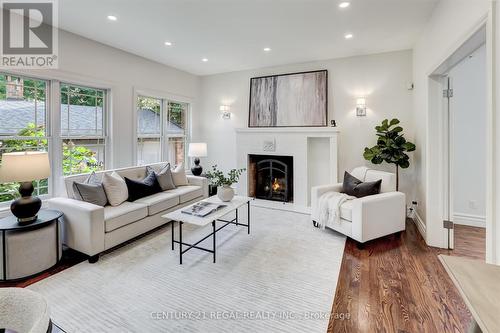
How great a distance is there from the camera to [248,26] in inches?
139

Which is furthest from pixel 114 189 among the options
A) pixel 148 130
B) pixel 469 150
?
pixel 469 150

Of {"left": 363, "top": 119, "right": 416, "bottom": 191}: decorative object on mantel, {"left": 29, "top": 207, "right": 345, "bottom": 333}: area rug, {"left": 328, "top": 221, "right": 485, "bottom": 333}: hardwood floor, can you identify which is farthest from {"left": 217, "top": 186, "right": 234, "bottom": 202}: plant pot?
{"left": 363, "top": 119, "right": 416, "bottom": 191}: decorative object on mantel

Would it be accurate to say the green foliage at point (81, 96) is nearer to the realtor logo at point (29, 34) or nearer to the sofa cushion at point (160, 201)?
the realtor logo at point (29, 34)

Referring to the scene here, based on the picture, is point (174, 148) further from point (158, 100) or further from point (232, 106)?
point (232, 106)

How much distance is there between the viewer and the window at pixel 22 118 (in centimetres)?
320

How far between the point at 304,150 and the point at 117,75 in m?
3.62

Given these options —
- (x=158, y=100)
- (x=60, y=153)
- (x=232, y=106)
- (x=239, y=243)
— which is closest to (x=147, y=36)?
(x=158, y=100)

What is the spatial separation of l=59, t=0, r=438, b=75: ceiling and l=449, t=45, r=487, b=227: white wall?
97cm

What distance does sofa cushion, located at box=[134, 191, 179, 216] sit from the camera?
363cm

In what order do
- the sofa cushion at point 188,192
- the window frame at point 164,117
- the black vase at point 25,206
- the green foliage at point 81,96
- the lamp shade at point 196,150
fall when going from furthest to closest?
the lamp shade at point 196,150 < the window frame at point 164,117 < the sofa cushion at point 188,192 < the green foliage at point 81,96 < the black vase at point 25,206

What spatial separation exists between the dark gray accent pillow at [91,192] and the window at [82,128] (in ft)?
2.84

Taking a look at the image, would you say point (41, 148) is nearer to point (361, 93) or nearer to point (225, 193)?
point (225, 193)

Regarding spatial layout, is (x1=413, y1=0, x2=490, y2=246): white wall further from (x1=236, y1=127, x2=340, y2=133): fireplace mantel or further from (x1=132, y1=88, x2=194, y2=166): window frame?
(x1=132, y1=88, x2=194, y2=166): window frame

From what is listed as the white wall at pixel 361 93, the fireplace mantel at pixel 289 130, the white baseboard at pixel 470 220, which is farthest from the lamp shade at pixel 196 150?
Answer: the white baseboard at pixel 470 220
